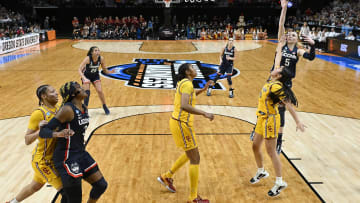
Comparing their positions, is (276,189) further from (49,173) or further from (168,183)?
(49,173)

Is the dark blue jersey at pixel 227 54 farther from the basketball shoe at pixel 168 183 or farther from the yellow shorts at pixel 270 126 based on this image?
the basketball shoe at pixel 168 183

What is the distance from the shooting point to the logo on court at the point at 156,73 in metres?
11.8

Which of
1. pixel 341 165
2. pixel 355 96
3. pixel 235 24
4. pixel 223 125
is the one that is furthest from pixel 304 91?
pixel 235 24

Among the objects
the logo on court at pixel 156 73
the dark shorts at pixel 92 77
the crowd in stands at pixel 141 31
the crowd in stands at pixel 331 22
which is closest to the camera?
the dark shorts at pixel 92 77

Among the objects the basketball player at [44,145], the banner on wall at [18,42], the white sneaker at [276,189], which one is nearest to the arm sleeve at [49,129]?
the basketball player at [44,145]

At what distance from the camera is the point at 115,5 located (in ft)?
103

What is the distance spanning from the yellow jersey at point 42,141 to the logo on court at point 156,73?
7710mm

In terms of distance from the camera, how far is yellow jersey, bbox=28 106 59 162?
365 centimetres

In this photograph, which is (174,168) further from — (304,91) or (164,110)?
(304,91)

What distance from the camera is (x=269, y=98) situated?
4.56 metres

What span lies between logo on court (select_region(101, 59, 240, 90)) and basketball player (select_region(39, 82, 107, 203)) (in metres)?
7.83

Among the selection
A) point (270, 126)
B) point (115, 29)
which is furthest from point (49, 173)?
point (115, 29)

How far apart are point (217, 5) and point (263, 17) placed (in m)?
4.60

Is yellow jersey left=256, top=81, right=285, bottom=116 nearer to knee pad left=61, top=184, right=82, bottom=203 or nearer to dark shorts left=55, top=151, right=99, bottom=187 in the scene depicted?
dark shorts left=55, top=151, right=99, bottom=187
